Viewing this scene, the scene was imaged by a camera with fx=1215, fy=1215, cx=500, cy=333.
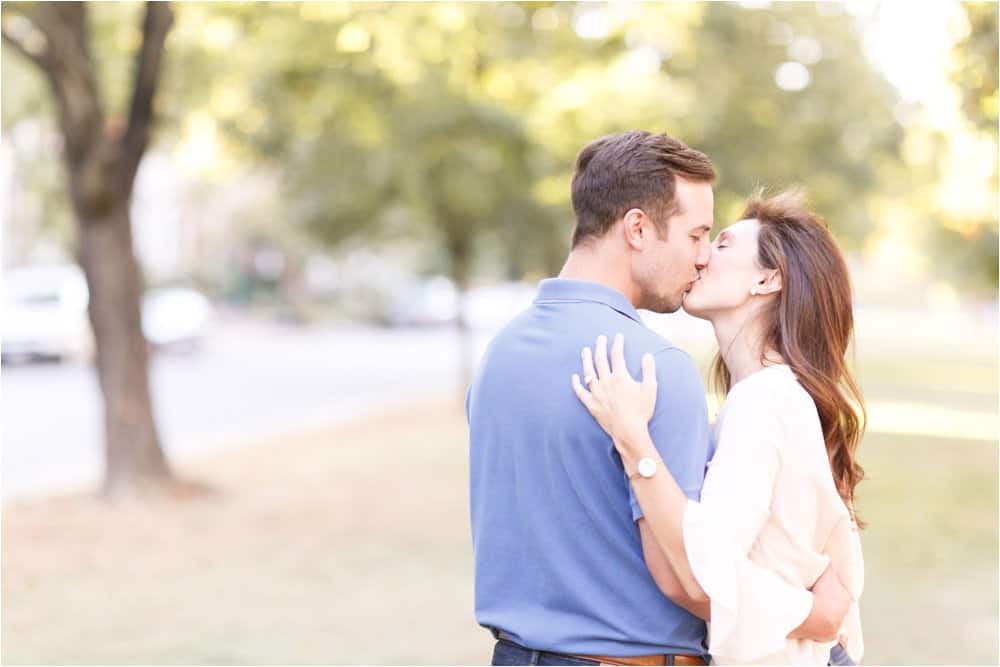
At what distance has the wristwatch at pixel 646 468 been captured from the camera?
2393 mm

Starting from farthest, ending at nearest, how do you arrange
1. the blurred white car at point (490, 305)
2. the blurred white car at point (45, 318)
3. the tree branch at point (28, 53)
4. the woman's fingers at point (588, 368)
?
the blurred white car at point (490, 305) < the blurred white car at point (45, 318) < the tree branch at point (28, 53) < the woman's fingers at point (588, 368)

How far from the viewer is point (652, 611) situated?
2.50 meters

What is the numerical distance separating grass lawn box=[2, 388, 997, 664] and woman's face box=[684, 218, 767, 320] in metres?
4.34

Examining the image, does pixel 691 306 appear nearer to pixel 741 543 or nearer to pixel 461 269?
pixel 741 543

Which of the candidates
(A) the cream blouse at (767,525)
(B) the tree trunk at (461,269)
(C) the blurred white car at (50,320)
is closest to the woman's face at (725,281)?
(A) the cream blouse at (767,525)

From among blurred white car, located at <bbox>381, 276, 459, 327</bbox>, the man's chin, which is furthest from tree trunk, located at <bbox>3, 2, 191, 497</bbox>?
blurred white car, located at <bbox>381, 276, 459, 327</bbox>

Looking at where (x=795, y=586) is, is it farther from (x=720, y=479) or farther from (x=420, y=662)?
(x=420, y=662)

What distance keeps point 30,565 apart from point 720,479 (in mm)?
7518

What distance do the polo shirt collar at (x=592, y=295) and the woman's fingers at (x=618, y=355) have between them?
0.32 ft

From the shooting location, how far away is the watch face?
2.39m

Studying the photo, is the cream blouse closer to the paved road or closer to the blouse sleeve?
the blouse sleeve

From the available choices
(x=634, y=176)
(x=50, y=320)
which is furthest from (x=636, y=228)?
(x=50, y=320)

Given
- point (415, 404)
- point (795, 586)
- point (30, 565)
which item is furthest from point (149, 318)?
point (795, 586)

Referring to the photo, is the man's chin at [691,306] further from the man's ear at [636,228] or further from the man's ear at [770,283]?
the man's ear at [636,228]
